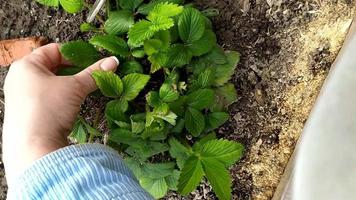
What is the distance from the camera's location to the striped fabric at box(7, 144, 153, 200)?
3.57 feet

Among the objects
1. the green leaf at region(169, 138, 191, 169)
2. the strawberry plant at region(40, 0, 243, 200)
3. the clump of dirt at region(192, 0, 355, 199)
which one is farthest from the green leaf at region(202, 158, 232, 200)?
the clump of dirt at region(192, 0, 355, 199)

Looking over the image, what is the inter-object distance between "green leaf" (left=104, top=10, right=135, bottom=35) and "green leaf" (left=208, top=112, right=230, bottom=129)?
253mm

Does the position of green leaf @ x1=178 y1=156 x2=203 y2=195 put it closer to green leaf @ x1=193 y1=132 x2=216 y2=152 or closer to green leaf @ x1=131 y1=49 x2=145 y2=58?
green leaf @ x1=193 y1=132 x2=216 y2=152

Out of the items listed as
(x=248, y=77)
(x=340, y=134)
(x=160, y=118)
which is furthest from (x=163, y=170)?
(x=340, y=134)

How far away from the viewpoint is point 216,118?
1392 mm

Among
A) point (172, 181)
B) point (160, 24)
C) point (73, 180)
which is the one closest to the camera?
point (73, 180)

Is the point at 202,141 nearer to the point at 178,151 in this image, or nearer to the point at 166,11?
the point at 178,151

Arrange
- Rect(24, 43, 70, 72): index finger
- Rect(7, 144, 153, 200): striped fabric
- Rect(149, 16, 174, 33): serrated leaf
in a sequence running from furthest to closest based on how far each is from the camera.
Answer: Rect(24, 43, 70, 72): index finger → Rect(149, 16, 174, 33): serrated leaf → Rect(7, 144, 153, 200): striped fabric

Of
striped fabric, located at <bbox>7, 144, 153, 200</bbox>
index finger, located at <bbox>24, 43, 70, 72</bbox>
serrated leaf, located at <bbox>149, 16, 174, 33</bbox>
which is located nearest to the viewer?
striped fabric, located at <bbox>7, 144, 153, 200</bbox>

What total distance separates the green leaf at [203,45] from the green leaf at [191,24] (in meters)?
0.02

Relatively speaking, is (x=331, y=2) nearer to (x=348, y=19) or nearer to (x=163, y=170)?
(x=348, y=19)

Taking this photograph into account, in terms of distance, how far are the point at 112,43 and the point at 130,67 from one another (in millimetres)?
68

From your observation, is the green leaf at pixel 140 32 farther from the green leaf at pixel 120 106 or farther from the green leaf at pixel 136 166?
the green leaf at pixel 136 166

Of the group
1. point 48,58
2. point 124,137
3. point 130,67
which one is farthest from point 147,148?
point 48,58
